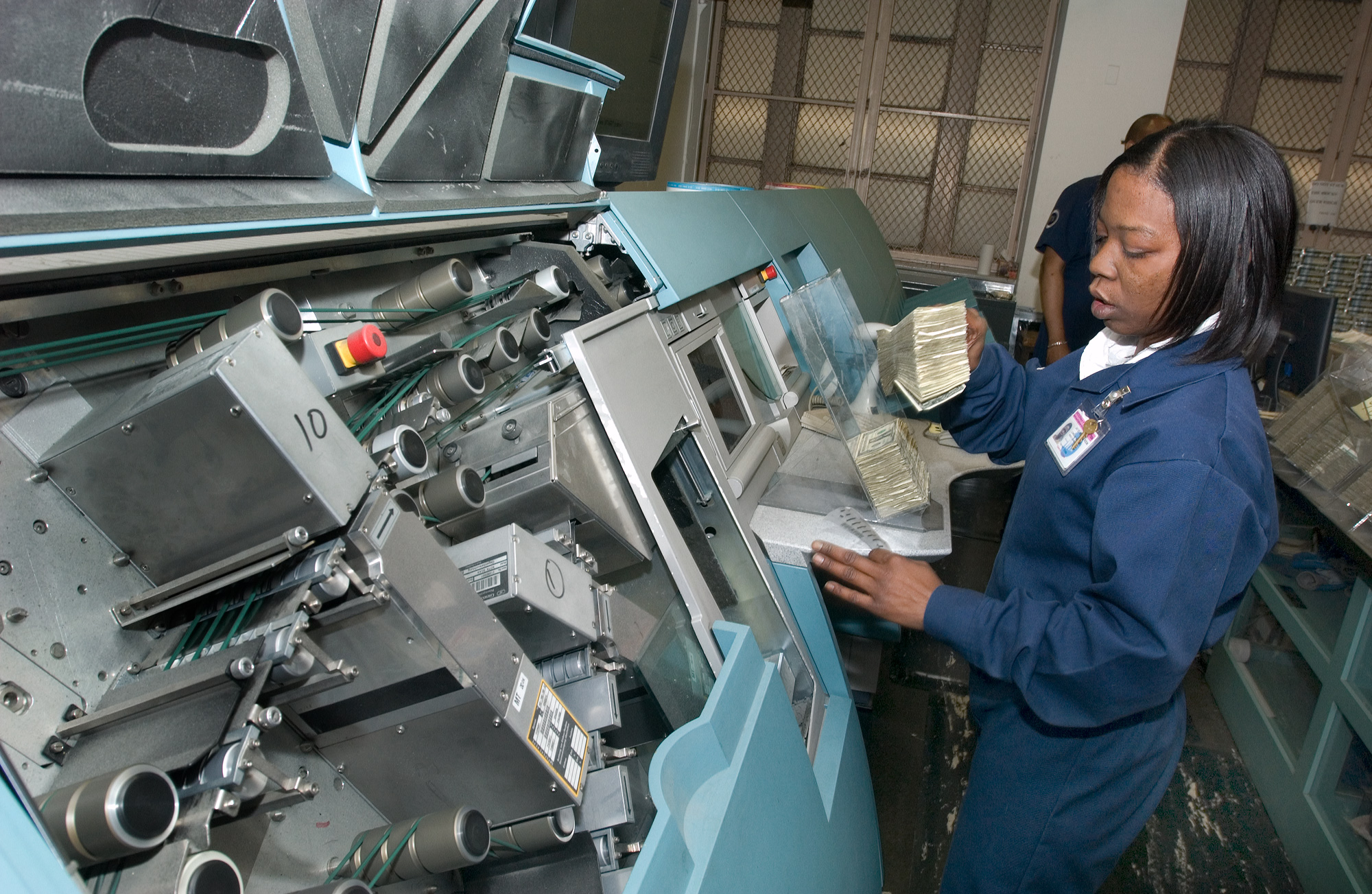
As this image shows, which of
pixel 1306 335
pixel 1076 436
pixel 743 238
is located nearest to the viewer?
pixel 1076 436

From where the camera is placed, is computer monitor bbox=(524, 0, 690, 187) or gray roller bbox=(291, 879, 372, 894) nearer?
gray roller bbox=(291, 879, 372, 894)

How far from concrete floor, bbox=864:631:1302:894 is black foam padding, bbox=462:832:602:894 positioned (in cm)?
151

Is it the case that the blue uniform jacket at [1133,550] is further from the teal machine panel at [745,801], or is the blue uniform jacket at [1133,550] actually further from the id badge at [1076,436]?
the teal machine panel at [745,801]

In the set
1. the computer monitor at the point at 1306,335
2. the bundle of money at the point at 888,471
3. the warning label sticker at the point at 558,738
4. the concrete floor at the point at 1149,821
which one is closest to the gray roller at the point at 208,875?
the warning label sticker at the point at 558,738

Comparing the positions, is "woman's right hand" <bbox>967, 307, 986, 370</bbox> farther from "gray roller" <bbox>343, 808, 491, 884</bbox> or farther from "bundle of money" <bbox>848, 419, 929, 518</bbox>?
"gray roller" <bbox>343, 808, 491, 884</bbox>

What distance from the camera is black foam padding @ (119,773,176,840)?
67 cm

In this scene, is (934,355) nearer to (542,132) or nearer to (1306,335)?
(542,132)

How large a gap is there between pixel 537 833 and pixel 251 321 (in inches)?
32.6

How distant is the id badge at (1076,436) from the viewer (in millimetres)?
1307

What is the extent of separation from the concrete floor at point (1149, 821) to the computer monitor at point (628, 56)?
2.21m

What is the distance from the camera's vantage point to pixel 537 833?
112cm

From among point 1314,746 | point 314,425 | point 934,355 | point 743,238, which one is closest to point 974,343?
point 934,355

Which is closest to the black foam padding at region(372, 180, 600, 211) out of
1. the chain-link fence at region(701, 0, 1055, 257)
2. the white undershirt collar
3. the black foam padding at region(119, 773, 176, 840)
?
the black foam padding at region(119, 773, 176, 840)

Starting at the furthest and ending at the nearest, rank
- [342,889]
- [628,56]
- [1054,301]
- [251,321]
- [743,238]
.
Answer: [1054,301], [743,238], [628,56], [251,321], [342,889]
